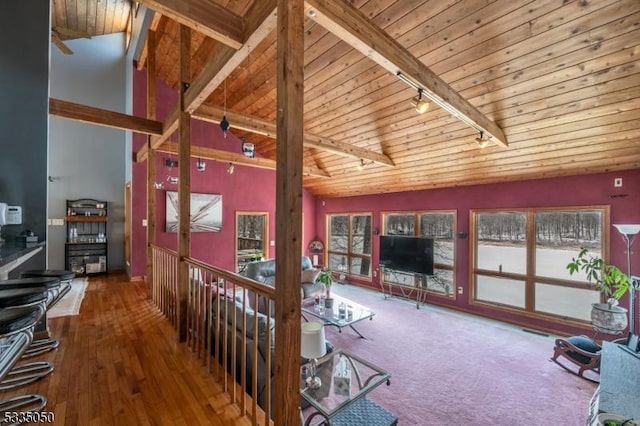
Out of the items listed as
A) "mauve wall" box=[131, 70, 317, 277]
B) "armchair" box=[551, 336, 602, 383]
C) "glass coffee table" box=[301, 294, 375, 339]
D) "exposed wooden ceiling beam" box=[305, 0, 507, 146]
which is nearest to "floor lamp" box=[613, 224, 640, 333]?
"armchair" box=[551, 336, 602, 383]

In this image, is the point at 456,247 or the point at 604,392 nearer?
the point at 604,392

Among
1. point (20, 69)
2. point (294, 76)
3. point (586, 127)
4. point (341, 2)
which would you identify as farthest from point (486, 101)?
point (20, 69)

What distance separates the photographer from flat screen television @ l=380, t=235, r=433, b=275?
5.82 metres

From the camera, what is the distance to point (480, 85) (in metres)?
3.34

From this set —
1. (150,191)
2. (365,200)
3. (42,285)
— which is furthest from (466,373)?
(150,191)

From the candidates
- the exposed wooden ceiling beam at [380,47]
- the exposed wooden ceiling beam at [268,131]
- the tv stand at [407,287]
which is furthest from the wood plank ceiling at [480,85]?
the tv stand at [407,287]

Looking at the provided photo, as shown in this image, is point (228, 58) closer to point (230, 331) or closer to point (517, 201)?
point (230, 331)

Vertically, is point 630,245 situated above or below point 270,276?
above

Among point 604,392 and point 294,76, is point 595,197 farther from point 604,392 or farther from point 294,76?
point 294,76

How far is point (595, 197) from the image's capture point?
4.20 meters

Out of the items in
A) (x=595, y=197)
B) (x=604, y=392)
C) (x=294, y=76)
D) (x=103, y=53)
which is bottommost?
(x=604, y=392)

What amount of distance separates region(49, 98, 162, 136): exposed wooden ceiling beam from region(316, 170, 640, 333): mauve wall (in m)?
5.15

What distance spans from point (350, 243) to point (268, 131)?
445cm

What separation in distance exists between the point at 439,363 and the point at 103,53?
916cm
